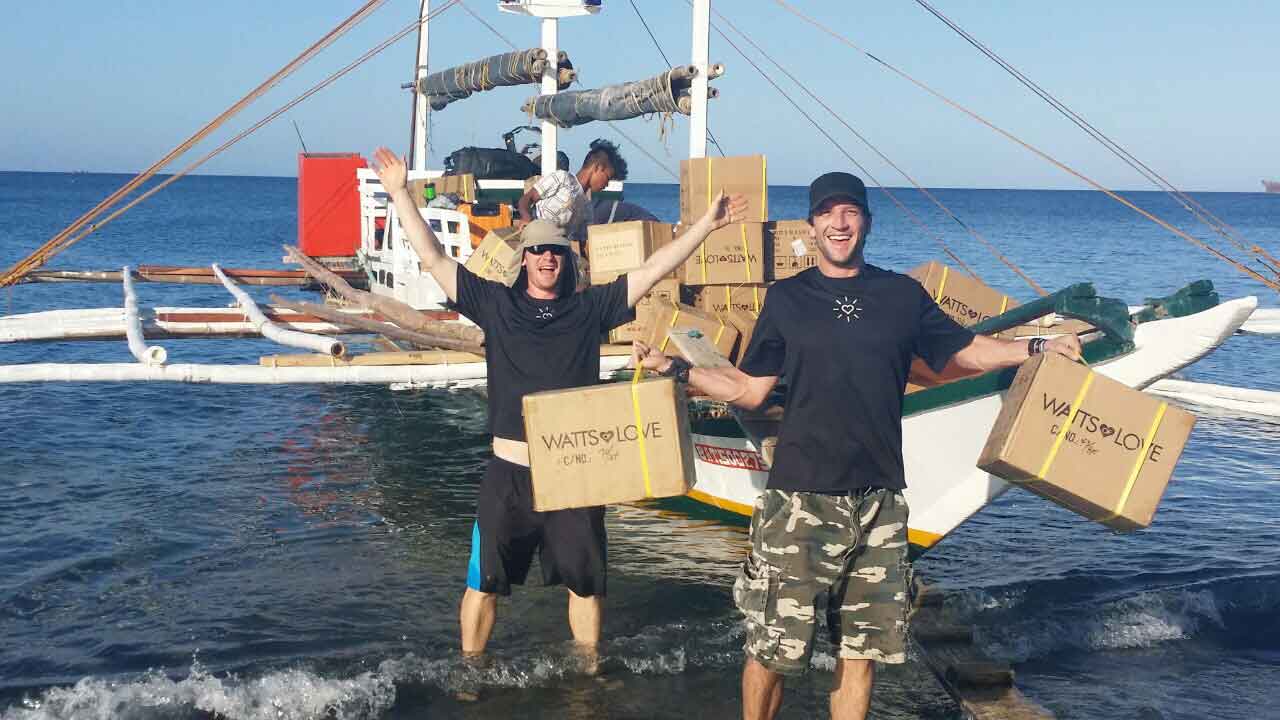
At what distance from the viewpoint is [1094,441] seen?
479 centimetres

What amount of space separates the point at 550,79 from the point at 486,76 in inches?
88.3

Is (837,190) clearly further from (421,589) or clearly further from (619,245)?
(421,589)

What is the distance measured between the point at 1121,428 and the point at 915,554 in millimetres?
3249

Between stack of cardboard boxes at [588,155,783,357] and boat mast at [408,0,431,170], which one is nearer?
stack of cardboard boxes at [588,155,783,357]

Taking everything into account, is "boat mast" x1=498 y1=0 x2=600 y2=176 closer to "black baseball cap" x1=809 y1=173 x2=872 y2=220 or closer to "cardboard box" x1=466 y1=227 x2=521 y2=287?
"cardboard box" x1=466 y1=227 x2=521 y2=287

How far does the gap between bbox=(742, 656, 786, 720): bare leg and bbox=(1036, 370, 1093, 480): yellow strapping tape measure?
1.40 m

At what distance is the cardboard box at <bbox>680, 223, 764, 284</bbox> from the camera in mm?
8758

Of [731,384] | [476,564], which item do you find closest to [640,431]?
[731,384]

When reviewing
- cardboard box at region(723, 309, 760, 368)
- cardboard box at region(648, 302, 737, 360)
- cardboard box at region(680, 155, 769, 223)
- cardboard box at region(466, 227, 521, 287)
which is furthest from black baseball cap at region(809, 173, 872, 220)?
cardboard box at region(680, 155, 769, 223)

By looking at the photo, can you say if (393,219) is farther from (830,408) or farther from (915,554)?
(830,408)

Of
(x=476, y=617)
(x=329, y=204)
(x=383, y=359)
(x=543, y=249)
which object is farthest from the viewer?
(x=329, y=204)

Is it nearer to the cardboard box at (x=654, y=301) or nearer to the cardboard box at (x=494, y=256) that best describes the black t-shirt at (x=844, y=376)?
the cardboard box at (x=654, y=301)

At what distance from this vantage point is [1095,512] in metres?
4.87

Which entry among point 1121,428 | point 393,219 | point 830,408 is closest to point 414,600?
point 830,408
